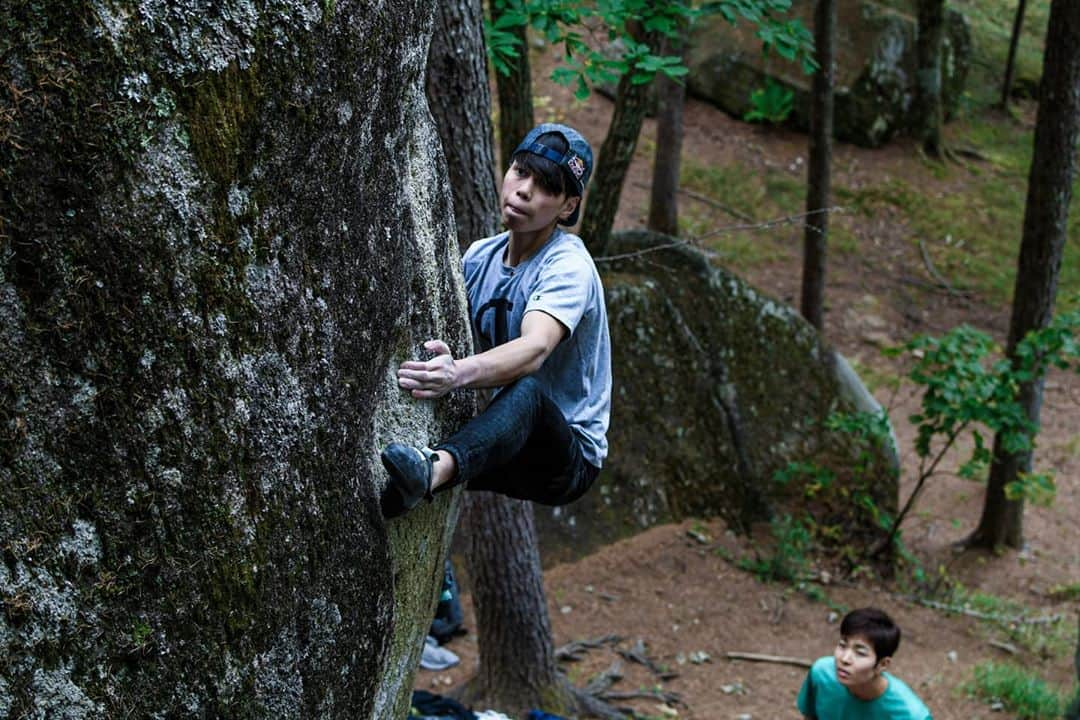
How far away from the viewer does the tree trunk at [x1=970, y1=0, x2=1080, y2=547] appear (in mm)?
10289

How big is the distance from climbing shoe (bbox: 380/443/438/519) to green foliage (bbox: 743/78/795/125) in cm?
1634

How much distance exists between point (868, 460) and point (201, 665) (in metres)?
9.30

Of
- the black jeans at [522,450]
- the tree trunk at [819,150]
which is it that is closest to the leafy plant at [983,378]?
the tree trunk at [819,150]

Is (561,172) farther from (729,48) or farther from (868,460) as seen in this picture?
(729,48)

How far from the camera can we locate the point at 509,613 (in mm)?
7289

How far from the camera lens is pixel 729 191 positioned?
1789cm

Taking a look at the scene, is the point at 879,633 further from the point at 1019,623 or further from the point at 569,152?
the point at 1019,623

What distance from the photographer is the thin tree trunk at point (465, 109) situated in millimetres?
5430

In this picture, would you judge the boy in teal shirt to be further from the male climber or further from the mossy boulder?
the mossy boulder

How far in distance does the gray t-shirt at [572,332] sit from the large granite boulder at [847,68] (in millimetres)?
16354

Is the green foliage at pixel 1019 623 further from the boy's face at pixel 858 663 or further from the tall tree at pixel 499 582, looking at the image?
the boy's face at pixel 858 663

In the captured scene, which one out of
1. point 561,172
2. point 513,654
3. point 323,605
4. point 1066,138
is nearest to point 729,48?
point 1066,138

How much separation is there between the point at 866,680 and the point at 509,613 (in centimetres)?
278

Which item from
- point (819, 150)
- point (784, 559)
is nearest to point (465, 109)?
point (784, 559)
